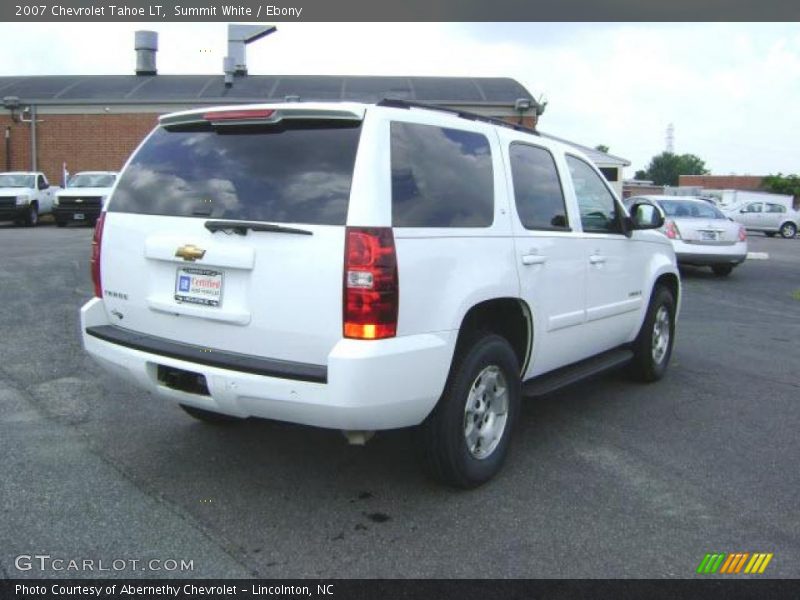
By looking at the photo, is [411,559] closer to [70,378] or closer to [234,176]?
[234,176]

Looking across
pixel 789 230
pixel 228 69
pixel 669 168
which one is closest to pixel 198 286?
pixel 228 69

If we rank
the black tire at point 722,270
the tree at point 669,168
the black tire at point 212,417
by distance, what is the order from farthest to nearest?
the tree at point 669,168 < the black tire at point 722,270 < the black tire at point 212,417

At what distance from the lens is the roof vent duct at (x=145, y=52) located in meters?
31.4

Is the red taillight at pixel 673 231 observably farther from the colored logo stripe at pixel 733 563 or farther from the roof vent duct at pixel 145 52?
the roof vent duct at pixel 145 52

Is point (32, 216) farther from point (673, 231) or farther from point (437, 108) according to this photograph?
point (437, 108)

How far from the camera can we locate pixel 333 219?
323 cm

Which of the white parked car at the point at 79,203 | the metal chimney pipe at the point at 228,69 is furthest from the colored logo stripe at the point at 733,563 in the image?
the metal chimney pipe at the point at 228,69

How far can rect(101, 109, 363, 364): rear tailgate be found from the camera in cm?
324

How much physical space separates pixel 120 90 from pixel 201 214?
2760 cm

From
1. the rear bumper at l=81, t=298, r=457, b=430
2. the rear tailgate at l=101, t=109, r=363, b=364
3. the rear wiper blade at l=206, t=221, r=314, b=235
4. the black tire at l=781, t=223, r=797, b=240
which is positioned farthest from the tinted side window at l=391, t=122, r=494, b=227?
the black tire at l=781, t=223, r=797, b=240

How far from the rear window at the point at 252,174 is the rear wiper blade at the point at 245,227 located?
0.17 feet

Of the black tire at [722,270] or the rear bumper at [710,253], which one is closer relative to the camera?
the rear bumper at [710,253]

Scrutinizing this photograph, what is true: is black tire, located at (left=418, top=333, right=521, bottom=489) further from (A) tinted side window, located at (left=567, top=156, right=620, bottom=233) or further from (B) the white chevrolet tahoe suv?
(A) tinted side window, located at (left=567, top=156, right=620, bottom=233)

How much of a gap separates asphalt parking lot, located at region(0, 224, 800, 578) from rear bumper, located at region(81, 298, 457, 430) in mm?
546
